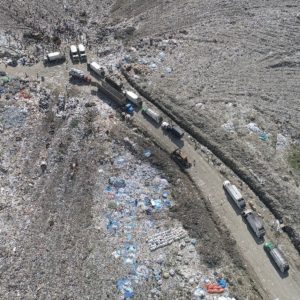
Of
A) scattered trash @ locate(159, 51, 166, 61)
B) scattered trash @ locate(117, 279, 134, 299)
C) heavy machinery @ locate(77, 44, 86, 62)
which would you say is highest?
heavy machinery @ locate(77, 44, 86, 62)

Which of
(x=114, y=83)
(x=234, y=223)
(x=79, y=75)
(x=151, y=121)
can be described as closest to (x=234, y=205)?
(x=234, y=223)

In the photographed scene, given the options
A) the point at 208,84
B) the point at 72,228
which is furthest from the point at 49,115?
the point at 208,84

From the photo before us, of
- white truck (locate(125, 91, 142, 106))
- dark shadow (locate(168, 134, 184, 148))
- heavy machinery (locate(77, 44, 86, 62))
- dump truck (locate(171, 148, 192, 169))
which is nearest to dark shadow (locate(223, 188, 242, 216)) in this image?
dump truck (locate(171, 148, 192, 169))

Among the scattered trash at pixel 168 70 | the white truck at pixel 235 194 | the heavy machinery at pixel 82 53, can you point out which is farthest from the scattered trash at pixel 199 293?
the heavy machinery at pixel 82 53

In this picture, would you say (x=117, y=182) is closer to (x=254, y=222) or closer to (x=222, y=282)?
(x=254, y=222)

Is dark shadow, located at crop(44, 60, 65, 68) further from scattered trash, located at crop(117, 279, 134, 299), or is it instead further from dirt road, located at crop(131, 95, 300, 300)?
scattered trash, located at crop(117, 279, 134, 299)

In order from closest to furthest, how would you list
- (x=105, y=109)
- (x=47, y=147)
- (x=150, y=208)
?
1. (x=150, y=208)
2. (x=47, y=147)
3. (x=105, y=109)

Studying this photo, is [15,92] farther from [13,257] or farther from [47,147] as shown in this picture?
[13,257]
